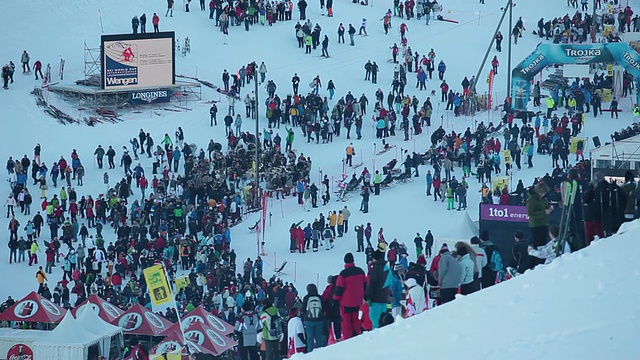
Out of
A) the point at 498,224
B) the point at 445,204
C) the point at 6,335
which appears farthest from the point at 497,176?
the point at 6,335

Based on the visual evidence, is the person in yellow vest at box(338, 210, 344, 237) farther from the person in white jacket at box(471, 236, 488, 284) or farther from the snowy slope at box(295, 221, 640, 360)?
the snowy slope at box(295, 221, 640, 360)

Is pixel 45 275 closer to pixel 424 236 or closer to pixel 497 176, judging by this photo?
pixel 424 236

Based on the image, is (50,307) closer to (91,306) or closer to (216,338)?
(91,306)

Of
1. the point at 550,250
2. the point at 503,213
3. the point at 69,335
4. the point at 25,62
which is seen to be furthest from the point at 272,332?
the point at 25,62

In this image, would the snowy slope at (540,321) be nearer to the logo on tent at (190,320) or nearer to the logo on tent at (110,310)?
the logo on tent at (190,320)

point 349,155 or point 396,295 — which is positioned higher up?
point 349,155

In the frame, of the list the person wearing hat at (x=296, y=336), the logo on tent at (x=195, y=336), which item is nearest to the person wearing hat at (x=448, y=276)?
the person wearing hat at (x=296, y=336)
